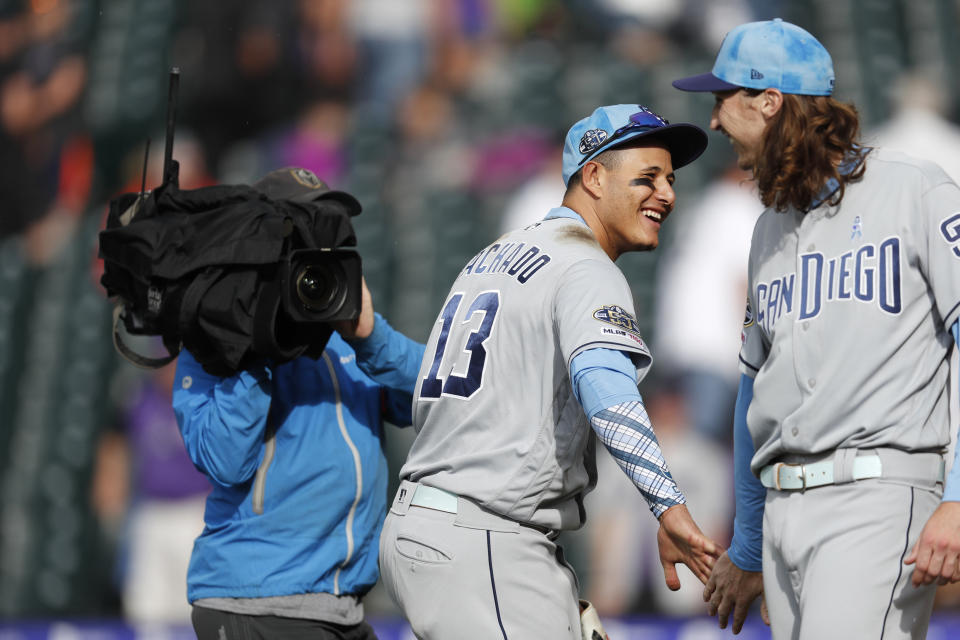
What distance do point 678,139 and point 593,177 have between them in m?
0.26

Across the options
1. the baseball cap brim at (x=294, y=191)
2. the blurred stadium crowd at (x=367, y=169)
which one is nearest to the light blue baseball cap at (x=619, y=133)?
the baseball cap brim at (x=294, y=191)

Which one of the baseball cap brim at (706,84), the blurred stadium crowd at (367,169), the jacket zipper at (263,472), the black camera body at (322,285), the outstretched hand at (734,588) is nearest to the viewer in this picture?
the baseball cap brim at (706,84)

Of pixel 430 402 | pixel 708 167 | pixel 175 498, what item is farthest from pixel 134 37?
pixel 430 402

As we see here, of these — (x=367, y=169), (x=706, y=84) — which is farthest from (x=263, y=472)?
(x=367, y=169)

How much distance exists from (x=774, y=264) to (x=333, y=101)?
4043mm

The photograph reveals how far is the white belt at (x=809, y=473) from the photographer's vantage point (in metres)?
2.52

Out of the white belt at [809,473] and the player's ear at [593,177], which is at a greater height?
the player's ear at [593,177]

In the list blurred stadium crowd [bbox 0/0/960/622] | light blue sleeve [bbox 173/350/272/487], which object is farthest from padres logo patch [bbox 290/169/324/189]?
blurred stadium crowd [bbox 0/0/960/622]

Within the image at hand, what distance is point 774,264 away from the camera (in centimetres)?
281

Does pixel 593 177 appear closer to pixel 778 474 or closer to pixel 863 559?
pixel 778 474

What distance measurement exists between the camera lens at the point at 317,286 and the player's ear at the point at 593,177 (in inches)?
27.9

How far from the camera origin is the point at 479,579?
2633mm

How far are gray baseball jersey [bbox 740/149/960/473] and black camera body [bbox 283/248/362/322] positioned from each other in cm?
112

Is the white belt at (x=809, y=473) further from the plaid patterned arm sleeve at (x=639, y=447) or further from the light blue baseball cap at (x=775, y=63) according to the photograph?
the light blue baseball cap at (x=775, y=63)
